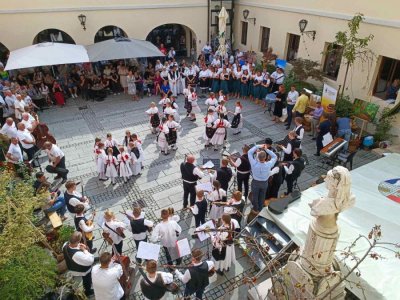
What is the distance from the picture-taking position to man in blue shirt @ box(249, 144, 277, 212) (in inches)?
285

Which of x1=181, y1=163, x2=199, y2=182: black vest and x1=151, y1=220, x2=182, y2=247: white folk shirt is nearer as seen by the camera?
x1=151, y1=220, x2=182, y2=247: white folk shirt

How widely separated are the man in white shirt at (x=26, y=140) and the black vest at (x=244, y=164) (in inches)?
253

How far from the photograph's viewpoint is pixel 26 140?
950 cm

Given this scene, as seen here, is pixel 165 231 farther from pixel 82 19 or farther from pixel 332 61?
pixel 82 19

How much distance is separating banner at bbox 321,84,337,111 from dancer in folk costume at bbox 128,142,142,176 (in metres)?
7.08

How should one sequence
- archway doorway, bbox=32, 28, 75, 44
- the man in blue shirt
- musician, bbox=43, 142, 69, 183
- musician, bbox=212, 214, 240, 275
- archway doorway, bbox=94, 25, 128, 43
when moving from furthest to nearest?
archway doorway, bbox=94, 25, 128, 43
archway doorway, bbox=32, 28, 75, 44
musician, bbox=43, 142, 69, 183
the man in blue shirt
musician, bbox=212, 214, 240, 275

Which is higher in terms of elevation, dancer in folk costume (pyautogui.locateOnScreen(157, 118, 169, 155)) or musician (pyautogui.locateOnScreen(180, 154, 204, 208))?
musician (pyautogui.locateOnScreen(180, 154, 204, 208))

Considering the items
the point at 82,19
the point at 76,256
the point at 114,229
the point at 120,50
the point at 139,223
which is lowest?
the point at 114,229

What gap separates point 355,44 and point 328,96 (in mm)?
2121

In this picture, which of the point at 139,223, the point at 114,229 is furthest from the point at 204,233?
the point at 114,229

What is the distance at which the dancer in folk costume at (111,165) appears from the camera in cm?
877

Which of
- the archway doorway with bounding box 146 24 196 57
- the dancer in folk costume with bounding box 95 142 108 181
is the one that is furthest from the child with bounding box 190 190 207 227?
the archway doorway with bounding box 146 24 196 57

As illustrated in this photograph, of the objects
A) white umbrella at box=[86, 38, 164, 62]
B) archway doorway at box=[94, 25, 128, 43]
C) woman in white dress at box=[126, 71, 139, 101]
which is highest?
white umbrella at box=[86, 38, 164, 62]

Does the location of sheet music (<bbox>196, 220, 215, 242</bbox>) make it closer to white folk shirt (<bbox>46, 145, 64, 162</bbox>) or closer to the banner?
white folk shirt (<bbox>46, 145, 64, 162</bbox>)
